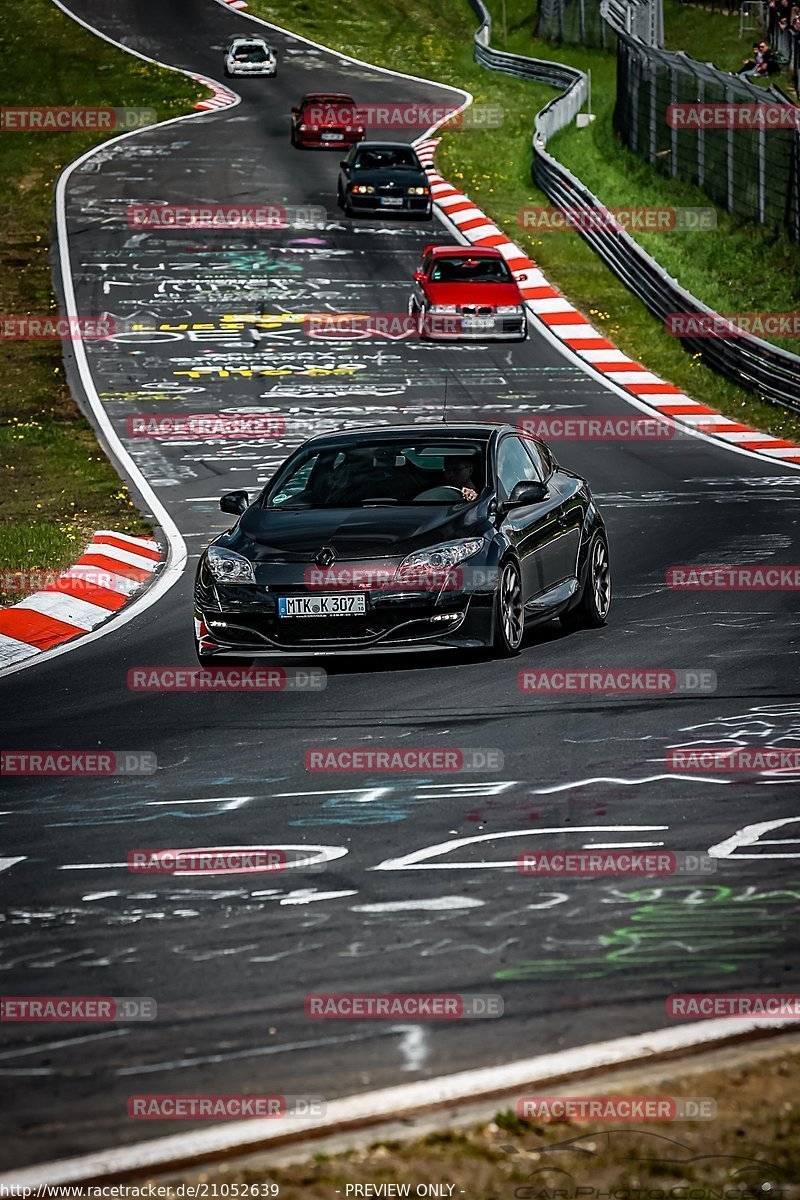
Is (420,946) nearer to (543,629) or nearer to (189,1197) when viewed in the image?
(189,1197)

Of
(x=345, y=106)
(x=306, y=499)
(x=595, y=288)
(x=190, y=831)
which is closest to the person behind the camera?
(x=190, y=831)

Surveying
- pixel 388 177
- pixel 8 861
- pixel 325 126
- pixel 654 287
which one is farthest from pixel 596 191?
pixel 8 861

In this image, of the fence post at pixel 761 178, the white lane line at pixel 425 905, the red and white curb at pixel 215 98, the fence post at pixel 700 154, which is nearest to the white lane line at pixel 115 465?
the red and white curb at pixel 215 98

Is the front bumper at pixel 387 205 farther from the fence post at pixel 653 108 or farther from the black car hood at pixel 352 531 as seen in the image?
the black car hood at pixel 352 531

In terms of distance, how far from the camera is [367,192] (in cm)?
3834

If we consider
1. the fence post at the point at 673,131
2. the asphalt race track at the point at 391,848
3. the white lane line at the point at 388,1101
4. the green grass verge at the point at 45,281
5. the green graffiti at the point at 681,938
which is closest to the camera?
the white lane line at the point at 388,1101

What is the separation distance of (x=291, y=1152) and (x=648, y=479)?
16.5m

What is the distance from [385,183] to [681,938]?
3311 cm

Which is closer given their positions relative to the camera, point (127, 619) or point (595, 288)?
point (127, 619)

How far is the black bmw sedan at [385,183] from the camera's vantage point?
38.3 metres

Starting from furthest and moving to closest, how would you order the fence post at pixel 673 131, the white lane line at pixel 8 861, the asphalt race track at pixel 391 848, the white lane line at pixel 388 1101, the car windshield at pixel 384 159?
1. the car windshield at pixel 384 159
2. the fence post at pixel 673 131
3. the white lane line at pixel 8 861
4. the asphalt race track at pixel 391 848
5. the white lane line at pixel 388 1101

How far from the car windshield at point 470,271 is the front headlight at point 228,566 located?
18861 millimetres

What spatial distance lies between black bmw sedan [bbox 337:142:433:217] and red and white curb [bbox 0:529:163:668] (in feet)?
71.8

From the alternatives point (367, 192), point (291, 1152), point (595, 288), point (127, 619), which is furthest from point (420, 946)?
point (367, 192)
